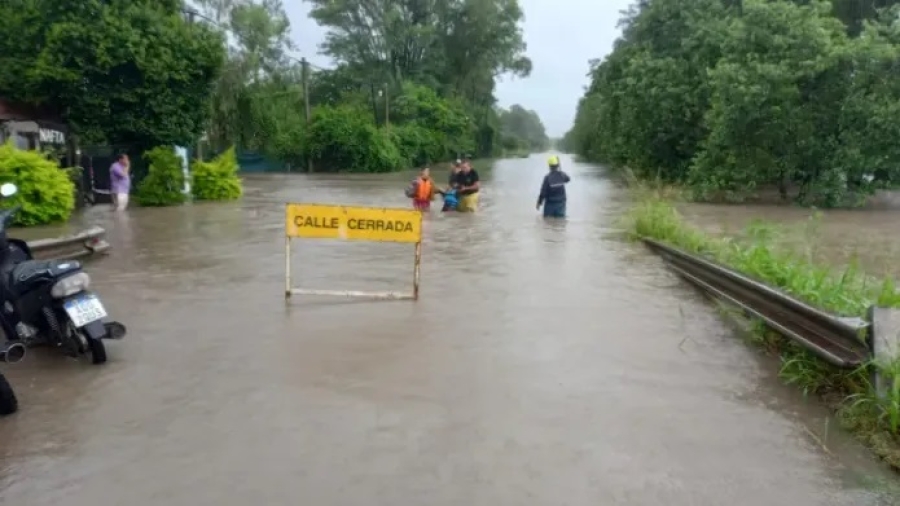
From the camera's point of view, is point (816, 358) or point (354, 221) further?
point (354, 221)

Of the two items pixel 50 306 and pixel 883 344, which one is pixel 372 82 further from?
pixel 883 344

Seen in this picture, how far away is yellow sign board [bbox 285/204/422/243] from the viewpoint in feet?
29.6

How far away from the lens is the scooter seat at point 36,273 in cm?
659

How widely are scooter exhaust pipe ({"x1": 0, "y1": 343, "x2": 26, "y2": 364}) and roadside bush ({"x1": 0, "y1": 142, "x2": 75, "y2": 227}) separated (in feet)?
34.8

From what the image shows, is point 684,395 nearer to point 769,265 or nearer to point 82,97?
point 769,265

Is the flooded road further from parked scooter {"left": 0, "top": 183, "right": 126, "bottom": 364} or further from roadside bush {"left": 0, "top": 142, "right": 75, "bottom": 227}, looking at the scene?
roadside bush {"left": 0, "top": 142, "right": 75, "bottom": 227}

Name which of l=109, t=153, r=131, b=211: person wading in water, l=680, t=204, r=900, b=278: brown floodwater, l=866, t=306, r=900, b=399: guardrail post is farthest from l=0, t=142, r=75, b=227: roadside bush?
l=866, t=306, r=900, b=399: guardrail post

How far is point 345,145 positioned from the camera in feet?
173

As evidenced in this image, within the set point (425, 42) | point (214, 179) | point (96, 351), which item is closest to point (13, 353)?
point (96, 351)

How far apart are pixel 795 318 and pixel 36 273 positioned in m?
5.82

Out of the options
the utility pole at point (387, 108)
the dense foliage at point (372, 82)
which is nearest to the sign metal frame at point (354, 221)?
the dense foliage at point (372, 82)

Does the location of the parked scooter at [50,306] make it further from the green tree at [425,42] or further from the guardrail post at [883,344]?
the green tree at [425,42]

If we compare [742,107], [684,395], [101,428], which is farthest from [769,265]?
[742,107]

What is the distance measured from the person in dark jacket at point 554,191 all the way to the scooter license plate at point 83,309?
12.4 m
